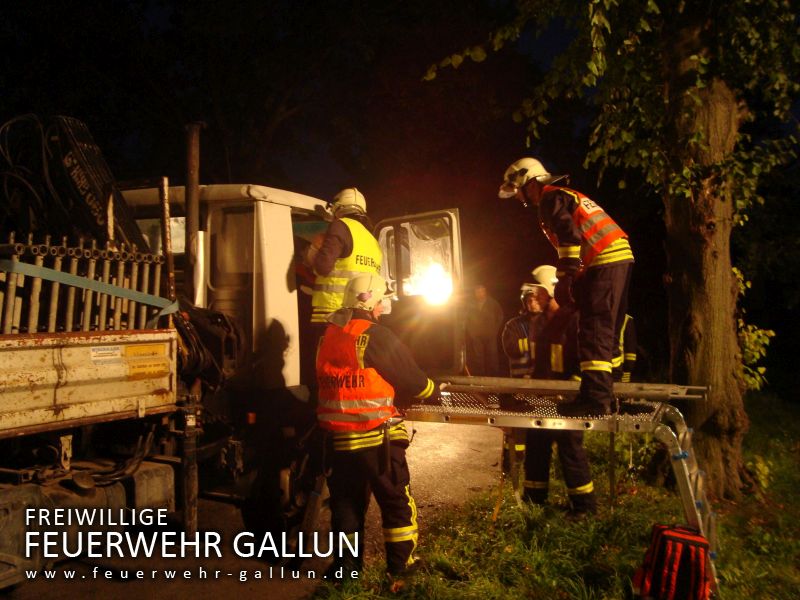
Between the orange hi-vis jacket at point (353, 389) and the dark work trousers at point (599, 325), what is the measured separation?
1.15 meters

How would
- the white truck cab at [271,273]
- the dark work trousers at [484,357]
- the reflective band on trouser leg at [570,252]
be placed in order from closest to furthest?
the reflective band on trouser leg at [570,252] → the white truck cab at [271,273] → the dark work trousers at [484,357]

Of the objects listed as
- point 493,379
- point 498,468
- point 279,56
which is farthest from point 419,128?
point 493,379

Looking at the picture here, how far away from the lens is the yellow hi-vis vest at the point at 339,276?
15.0 feet

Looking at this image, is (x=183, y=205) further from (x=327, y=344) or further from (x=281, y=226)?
(x=327, y=344)

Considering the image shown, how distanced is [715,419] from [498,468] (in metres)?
2.26

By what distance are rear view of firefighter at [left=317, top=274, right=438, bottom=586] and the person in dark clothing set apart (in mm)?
4338

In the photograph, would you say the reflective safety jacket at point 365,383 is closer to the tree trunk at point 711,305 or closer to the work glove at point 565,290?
the work glove at point 565,290

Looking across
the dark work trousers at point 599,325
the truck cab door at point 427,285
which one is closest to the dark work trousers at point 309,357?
the truck cab door at point 427,285

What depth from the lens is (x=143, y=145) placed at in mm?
16266

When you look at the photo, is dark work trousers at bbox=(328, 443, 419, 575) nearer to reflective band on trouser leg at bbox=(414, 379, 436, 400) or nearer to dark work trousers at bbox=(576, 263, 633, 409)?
reflective band on trouser leg at bbox=(414, 379, 436, 400)

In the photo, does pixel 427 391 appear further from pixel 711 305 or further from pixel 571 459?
pixel 711 305

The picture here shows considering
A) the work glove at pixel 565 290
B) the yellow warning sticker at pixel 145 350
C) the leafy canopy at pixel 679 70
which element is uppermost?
the leafy canopy at pixel 679 70

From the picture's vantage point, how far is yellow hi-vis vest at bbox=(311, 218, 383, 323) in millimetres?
4582

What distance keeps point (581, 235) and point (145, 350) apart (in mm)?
2722
